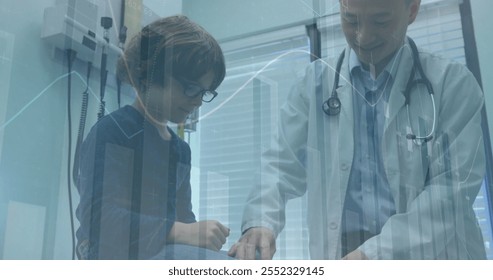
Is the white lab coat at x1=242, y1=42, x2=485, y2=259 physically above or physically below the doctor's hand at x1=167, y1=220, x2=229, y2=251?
above

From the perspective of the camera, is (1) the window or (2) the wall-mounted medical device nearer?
(1) the window

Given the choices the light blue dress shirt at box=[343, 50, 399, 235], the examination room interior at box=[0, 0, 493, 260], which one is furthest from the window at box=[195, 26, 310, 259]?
the light blue dress shirt at box=[343, 50, 399, 235]

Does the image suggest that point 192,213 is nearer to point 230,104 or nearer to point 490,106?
point 230,104

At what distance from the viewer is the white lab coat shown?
87 centimetres

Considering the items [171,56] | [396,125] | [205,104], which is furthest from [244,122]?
[396,125]

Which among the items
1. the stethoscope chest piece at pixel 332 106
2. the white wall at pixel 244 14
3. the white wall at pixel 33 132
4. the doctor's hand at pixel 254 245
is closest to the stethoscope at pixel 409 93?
the stethoscope chest piece at pixel 332 106

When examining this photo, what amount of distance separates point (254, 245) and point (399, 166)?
0.32 meters

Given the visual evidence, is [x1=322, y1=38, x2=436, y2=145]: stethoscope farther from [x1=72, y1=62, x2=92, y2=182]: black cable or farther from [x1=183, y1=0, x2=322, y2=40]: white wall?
[x1=72, y1=62, x2=92, y2=182]: black cable

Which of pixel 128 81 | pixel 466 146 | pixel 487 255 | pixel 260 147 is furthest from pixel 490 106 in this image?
pixel 128 81

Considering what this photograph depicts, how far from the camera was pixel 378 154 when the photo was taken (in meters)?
0.95

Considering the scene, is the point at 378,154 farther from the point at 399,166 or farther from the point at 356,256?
the point at 356,256

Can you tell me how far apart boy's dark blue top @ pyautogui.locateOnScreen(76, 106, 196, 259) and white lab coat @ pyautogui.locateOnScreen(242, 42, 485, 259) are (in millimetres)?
167

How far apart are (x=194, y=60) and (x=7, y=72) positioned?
1.48 ft

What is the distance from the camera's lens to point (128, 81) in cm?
105
